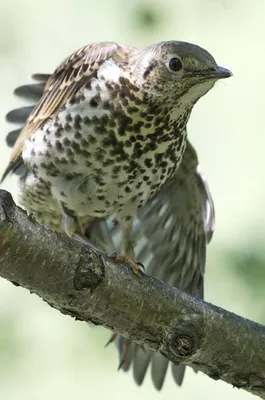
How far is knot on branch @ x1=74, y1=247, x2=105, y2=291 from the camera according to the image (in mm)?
3529

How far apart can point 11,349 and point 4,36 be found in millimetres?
1778

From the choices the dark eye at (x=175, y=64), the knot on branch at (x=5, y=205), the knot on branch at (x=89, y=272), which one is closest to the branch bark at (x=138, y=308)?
the knot on branch at (x=89, y=272)

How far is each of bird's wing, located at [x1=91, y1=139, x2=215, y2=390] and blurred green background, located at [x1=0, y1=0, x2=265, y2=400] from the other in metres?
0.11

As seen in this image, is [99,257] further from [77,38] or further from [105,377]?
[77,38]

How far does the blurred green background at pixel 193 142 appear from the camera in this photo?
16.8 feet

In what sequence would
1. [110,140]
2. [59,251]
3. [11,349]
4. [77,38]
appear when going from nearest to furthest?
[59,251] → [110,140] → [11,349] → [77,38]

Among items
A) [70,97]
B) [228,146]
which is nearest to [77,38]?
[228,146]

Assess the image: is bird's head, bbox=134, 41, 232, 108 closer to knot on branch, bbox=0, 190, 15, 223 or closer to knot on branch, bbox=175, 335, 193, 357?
knot on branch, bbox=175, 335, 193, 357

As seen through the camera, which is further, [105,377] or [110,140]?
[105,377]

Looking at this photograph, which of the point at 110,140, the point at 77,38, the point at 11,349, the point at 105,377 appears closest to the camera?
the point at 110,140

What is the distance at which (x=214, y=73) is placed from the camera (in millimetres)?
4168

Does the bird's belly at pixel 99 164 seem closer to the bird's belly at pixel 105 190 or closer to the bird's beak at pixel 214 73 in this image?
the bird's belly at pixel 105 190

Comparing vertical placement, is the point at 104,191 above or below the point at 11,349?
above

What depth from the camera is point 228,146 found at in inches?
231
